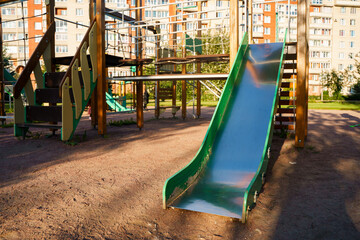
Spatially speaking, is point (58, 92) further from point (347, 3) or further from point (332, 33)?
point (347, 3)

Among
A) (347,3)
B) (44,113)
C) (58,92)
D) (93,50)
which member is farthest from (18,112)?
(347,3)

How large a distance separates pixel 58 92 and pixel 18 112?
936 mm

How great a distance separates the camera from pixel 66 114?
18.6 ft

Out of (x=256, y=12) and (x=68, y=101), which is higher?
(x=256, y=12)

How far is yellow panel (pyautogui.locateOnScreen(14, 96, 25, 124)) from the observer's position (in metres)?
6.18

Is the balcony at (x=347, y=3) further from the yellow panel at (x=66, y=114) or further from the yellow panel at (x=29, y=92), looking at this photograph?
the yellow panel at (x=66, y=114)

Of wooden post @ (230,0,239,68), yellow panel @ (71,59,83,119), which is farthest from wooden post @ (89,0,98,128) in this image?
wooden post @ (230,0,239,68)

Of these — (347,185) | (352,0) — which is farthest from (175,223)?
(352,0)

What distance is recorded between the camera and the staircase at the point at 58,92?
5.72 m

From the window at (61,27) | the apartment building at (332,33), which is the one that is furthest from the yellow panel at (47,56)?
the apartment building at (332,33)

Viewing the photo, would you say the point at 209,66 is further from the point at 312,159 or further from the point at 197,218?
the point at 197,218

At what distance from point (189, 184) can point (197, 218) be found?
681 millimetres

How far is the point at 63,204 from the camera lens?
2973 mm

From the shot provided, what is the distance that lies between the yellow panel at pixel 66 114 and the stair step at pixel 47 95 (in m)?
0.63
